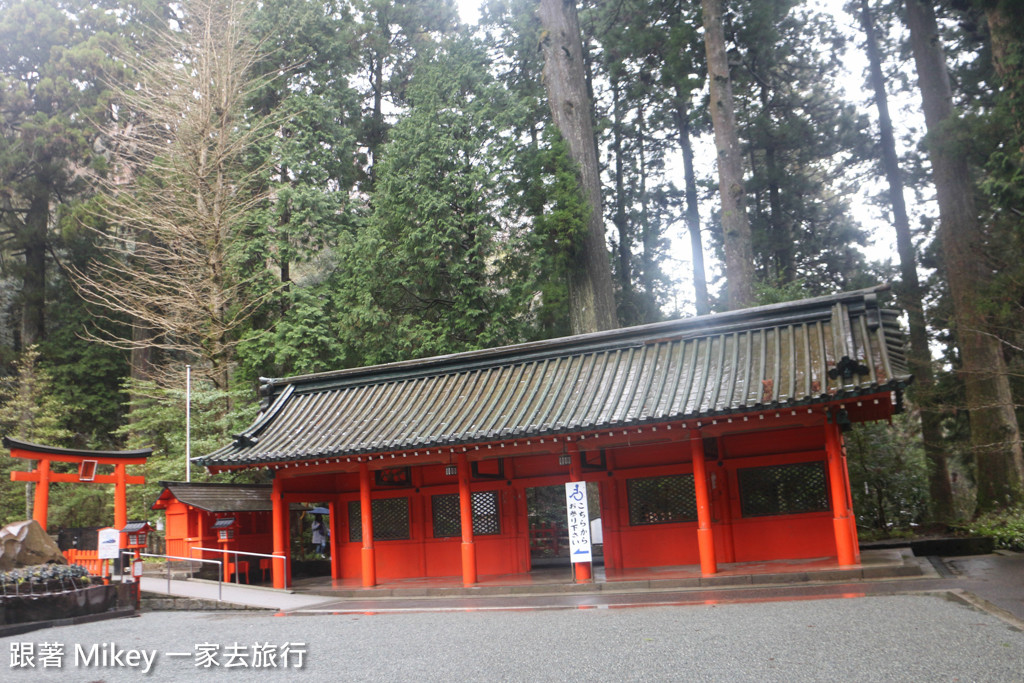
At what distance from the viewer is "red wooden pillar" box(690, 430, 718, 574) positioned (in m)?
11.8

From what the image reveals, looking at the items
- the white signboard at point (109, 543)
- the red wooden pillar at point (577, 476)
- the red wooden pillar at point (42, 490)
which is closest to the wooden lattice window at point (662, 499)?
the red wooden pillar at point (577, 476)

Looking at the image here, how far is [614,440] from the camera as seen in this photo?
12602 millimetres

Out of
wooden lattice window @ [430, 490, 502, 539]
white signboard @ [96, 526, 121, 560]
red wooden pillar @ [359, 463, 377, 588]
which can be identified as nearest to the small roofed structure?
white signboard @ [96, 526, 121, 560]

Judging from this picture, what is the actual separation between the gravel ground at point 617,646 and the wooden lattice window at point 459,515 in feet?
15.5

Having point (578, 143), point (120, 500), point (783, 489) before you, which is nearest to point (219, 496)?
point (120, 500)

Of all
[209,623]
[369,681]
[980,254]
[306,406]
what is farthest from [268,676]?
[980,254]

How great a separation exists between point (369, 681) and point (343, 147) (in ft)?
74.8

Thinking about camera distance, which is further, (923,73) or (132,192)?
(132,192)

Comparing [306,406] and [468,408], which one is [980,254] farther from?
[306,406]

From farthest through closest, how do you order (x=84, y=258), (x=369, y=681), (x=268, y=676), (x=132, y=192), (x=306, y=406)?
1. (x=84, y=258)
2. (x=132, y=192)
3. (x=306, y=406)
4. (x=268, y=676)
5. (x=369, y=681)

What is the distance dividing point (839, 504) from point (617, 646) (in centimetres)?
542

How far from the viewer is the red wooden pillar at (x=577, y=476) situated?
41.1 ft

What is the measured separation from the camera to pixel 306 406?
16094mm

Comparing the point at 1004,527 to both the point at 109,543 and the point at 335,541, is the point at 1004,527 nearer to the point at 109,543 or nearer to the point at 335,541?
the point at 335,541
